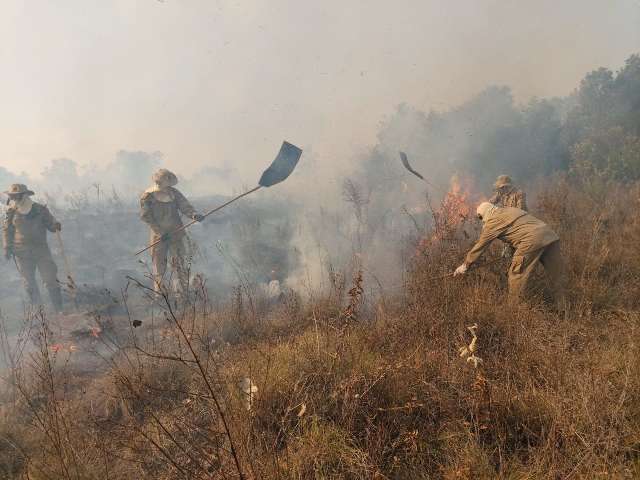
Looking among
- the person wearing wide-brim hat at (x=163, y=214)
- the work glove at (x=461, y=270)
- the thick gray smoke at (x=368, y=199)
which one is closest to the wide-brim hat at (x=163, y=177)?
the person wearing wide-brim hat at (x=163, y=214)

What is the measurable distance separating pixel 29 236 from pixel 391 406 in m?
7.50

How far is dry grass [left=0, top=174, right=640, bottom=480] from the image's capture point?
173cm

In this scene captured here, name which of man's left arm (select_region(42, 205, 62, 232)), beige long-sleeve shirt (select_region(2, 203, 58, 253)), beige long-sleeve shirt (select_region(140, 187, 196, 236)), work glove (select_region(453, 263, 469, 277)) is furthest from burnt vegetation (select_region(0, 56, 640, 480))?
man's left arm (select_region(42, 205, 62, 232))

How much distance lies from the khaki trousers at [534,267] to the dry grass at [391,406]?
0.70ft

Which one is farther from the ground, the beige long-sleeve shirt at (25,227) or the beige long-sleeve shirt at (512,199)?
the beige long-sleeve shirt at (25,227)

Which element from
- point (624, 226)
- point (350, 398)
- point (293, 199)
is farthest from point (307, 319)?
point (293, 199)

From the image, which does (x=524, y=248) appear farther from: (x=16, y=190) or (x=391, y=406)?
(x=16, y=190)

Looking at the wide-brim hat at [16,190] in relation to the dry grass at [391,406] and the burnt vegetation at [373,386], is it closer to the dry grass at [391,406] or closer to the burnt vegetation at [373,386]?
the burnt vegetation at [373,386]

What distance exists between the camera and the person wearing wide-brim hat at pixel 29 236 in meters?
6.58

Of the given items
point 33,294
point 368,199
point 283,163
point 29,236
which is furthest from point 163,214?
point 368,199

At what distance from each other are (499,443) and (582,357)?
1.09 metres

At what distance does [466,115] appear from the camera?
47.9 ft

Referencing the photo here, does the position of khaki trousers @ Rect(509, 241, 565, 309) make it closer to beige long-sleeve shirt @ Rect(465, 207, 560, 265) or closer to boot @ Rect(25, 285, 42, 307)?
→ beige long-sleeve shirt @ Rect(465, 207, 560, 265)

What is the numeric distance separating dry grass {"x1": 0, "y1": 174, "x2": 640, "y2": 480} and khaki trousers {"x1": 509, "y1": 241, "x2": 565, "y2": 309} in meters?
0.21
